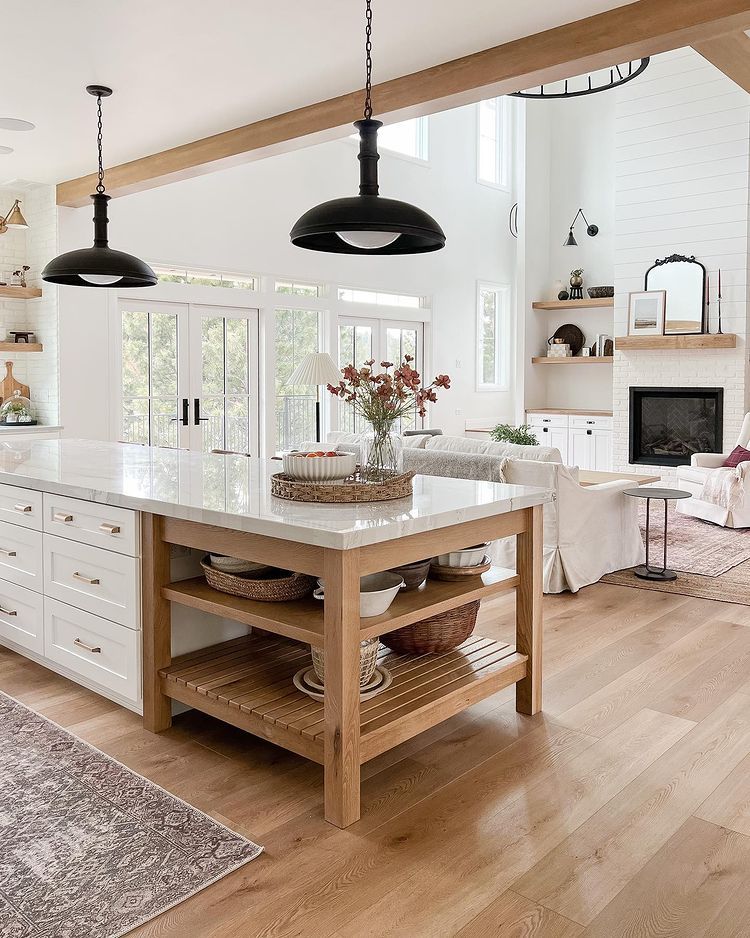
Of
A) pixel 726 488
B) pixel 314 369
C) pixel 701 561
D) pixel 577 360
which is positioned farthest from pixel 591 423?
pixel 701 561

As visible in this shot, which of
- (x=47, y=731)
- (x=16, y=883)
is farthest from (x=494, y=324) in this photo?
(x=16, y=883)

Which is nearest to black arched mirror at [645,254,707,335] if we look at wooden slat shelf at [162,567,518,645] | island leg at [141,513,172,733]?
wooden slat shelf at [162,567,518,645]

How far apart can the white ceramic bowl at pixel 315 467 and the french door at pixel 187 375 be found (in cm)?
465

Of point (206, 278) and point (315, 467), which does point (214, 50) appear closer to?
point (315, 467)

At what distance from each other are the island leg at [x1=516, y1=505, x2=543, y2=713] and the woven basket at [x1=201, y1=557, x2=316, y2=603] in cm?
77

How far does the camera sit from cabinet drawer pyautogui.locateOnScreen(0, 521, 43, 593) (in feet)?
11.1

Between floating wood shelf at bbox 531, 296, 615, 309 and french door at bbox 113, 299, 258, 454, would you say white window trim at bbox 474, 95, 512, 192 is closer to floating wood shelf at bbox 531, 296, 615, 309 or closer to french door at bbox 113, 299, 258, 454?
floating wood shelf at bbox 531, 296, 615, 309

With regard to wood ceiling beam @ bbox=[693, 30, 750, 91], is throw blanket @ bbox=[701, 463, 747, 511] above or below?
below

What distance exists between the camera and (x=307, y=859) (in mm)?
2117

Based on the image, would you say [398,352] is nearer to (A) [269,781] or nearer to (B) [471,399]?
(B) [471,399]

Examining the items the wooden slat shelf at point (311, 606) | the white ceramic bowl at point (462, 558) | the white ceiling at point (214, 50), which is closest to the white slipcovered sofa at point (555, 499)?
the white ceramic bowl at point (462, 558)

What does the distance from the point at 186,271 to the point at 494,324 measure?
5048 millimetres


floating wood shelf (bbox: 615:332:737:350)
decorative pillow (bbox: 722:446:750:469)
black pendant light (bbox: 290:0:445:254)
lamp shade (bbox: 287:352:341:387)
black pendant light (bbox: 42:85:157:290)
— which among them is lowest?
decorative pillow (bbox: 722:446:750:469)

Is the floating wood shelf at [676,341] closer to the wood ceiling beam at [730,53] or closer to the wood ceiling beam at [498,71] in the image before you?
the wood ceiling beam at [730,53]
